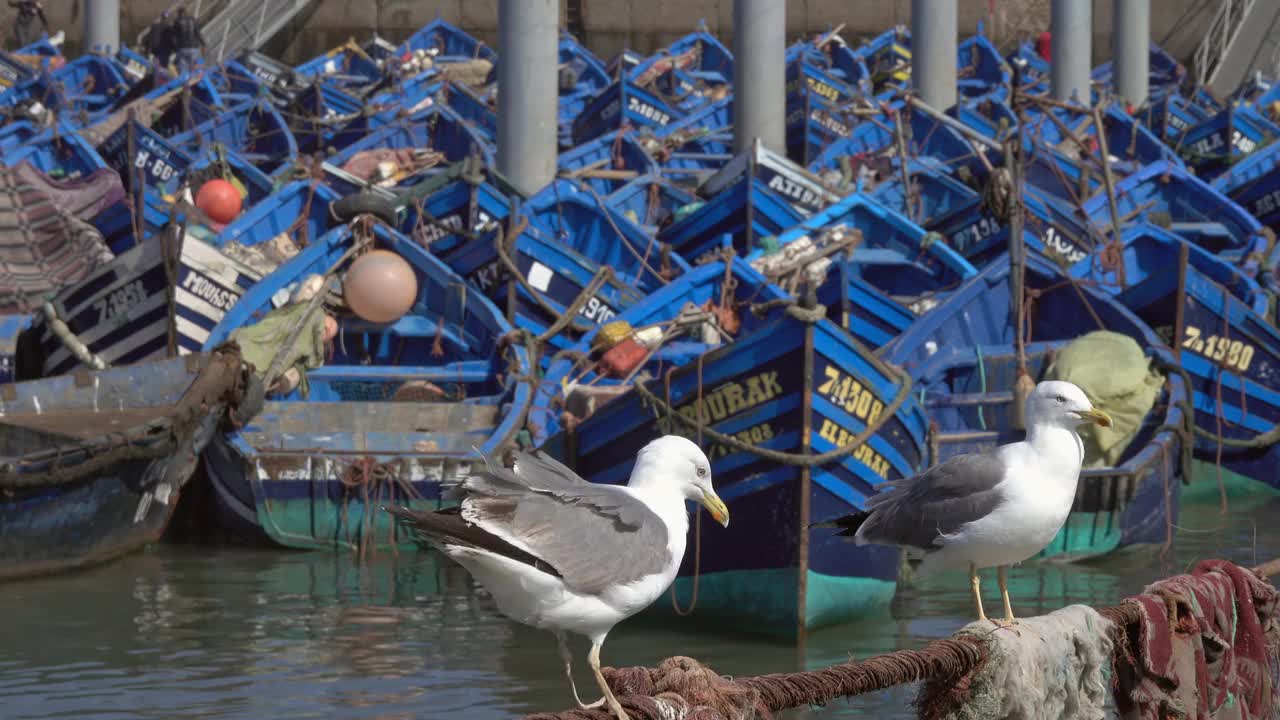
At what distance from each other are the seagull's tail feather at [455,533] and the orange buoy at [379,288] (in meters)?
9.75

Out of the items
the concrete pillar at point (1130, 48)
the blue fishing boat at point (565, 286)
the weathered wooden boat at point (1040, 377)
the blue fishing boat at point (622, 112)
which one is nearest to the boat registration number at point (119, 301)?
the blue fishing boat at point (565, 286)

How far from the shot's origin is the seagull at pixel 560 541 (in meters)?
4.53

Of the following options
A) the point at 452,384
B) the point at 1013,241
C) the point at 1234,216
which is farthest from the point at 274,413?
the point at 1234,216

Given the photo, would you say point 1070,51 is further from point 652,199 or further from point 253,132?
point 253,132

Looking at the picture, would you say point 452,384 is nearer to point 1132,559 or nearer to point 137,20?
point 1132,559

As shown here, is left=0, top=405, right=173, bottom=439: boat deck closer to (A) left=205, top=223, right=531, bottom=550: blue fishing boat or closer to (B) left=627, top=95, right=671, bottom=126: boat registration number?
(A) left=205, top=223, right=531, bottom=550: blue fishing boat

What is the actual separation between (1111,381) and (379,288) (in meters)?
5.48

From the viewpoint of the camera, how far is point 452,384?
13.9 meters

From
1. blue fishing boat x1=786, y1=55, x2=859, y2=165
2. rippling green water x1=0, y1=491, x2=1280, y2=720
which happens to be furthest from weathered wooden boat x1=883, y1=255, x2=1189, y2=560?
blue fishing boat x1=786, y1=55, x2=859, y2=165

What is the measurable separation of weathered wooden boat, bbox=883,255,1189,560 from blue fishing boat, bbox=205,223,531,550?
286 centimetres

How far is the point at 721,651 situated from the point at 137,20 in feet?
102

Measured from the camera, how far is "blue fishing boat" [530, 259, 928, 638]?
32.4 ft

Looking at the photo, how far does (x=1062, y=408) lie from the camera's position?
563 cm

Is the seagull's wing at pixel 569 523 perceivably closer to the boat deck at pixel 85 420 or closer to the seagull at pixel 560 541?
the seagull at pixel 560 541
